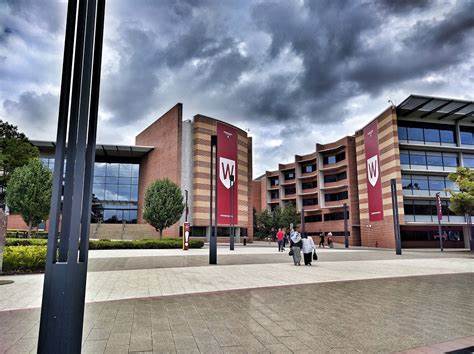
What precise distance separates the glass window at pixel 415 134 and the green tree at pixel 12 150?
145 feet

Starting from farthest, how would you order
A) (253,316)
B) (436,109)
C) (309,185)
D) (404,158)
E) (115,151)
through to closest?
(309,185) < (115,151) < (404,158) < (436,109) < (253,316)

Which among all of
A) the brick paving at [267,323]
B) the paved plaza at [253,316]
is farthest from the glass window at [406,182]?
the brick paving at [267,323]

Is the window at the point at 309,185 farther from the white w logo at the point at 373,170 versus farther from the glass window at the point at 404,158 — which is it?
the glass window at the point at 404,158

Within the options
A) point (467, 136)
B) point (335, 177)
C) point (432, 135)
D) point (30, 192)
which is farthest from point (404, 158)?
point (30, 192)

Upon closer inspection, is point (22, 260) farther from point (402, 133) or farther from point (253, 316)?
point (402, 133)

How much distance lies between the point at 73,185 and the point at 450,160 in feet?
168

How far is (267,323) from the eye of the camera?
5598 mm

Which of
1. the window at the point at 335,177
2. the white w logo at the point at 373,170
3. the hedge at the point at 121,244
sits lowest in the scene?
the hedge at the point at 121,244

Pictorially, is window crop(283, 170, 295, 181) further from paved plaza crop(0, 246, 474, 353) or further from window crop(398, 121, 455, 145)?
paved plaza crop(0, 246, 474, 353)

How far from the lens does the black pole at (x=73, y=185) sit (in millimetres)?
2783

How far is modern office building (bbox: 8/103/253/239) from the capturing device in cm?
4988

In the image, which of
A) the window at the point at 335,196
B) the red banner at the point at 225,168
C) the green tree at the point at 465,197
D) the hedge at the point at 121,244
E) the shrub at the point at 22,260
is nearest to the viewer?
the shrub at the point at 22,260

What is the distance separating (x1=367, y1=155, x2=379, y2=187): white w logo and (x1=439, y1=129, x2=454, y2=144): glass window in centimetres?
937

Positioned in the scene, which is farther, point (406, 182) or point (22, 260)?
point (406, 182)
